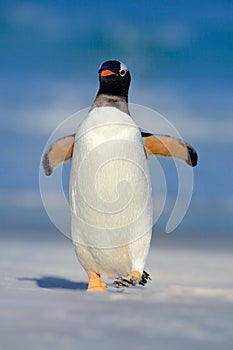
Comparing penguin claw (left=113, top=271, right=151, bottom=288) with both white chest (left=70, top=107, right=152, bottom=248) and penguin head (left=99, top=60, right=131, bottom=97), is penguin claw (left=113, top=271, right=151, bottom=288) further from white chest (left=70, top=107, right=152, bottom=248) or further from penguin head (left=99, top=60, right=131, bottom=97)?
penguin head (left=99, top=60, right=131, bottom=97)

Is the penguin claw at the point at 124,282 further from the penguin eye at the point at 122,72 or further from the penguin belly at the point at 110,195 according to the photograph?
the penguin eye at the point at 122,72

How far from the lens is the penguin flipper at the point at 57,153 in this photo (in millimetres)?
4168

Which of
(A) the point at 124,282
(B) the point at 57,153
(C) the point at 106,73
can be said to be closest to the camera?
(A) the point at 124,282

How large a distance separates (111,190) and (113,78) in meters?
0.60

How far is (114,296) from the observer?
346 centimetres

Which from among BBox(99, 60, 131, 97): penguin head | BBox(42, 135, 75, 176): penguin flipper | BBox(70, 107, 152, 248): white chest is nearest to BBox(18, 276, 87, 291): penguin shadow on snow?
BBox(70, 107, 152, 248): white chest

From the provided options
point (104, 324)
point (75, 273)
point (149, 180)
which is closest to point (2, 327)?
point (104, 324)

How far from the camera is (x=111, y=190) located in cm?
388

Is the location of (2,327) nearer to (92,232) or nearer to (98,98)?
(92,232)

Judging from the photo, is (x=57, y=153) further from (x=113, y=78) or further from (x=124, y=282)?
(x=124, y=282)

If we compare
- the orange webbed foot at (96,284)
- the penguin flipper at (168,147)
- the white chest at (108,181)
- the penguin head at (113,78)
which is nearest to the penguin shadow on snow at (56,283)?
the orange webbed foot at (96,284)

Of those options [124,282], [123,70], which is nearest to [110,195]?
[124,282]

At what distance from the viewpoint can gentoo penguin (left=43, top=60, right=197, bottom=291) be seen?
12.7 feet

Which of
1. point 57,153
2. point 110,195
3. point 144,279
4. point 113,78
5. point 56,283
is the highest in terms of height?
point 113,78
